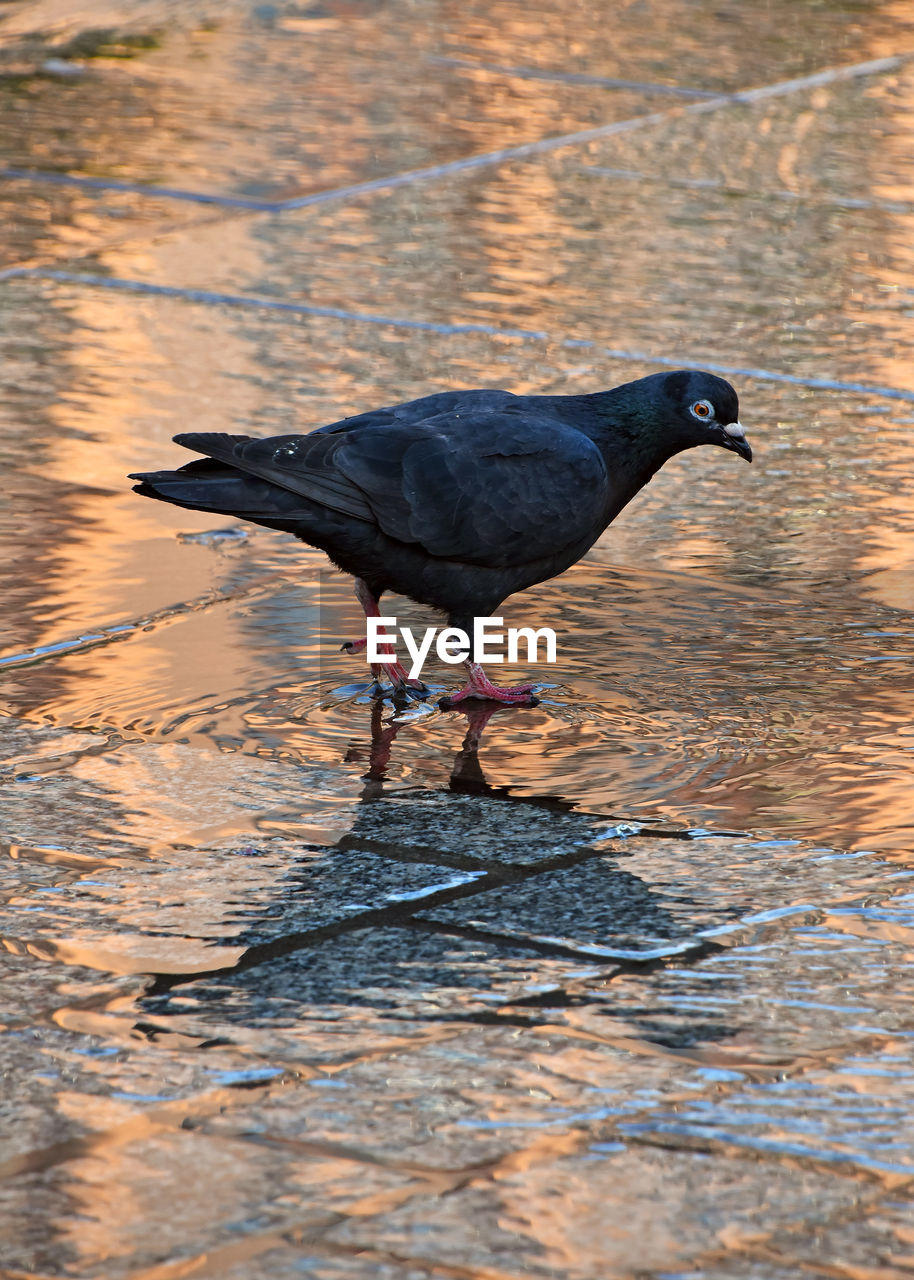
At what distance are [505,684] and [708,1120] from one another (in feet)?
7.48

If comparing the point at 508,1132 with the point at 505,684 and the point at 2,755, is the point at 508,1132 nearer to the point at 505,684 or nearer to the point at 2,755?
the point at 2,755

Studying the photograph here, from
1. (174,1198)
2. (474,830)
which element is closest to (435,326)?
(474,830)

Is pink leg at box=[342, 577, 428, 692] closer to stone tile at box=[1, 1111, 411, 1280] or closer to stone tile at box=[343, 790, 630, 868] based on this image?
stone tile at box=[343, 790, 630, 868]

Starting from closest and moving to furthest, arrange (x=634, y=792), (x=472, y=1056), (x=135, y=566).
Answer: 1. (x=472, y=1056)
2. (x=634, y=792)
3. (x=135, y=566)

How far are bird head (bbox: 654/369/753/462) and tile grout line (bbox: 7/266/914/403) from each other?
2.02 meters

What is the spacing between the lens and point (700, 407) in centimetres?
556

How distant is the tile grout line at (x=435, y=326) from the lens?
7688 millimetres

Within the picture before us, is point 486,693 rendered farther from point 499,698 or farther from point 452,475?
point 452,475

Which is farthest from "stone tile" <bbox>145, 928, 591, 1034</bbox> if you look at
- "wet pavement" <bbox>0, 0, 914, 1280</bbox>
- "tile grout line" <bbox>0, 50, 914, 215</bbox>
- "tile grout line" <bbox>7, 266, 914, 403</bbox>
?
"tile grout line" <bbox>0, 50, 914, 215</bbox>

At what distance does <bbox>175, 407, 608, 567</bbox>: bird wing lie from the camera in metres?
5.02

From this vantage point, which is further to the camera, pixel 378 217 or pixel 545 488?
pixel 378 217

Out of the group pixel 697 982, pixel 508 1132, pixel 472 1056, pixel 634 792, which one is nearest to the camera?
pixel 508 1132

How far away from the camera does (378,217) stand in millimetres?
9703

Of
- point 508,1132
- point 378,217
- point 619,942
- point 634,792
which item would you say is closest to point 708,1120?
point 508,1132
